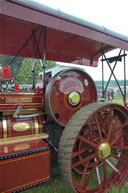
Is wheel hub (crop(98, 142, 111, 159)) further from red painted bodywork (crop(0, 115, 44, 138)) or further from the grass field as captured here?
red painted bodywork (crop(0, 115, 44, 138))

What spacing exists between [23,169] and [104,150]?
88 cm

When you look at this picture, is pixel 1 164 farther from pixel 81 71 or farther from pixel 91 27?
pixel 91 27

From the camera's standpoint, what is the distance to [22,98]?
59.2 inches

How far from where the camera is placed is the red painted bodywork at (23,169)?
1084mm

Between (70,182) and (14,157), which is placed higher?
(14,157)

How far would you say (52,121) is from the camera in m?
1.71

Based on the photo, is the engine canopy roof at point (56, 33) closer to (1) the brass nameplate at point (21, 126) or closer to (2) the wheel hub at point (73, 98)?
(2) the wheel hub at point (73, 98)

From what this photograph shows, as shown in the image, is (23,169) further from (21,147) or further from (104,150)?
(104,150)

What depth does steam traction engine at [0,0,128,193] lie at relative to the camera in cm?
117

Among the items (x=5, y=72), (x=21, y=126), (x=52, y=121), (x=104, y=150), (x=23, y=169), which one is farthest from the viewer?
(x=5, y=72)

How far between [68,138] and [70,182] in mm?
384

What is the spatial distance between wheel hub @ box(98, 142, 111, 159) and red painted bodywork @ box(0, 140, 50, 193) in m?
0.61

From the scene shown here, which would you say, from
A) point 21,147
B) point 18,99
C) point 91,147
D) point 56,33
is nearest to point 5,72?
point 18,99

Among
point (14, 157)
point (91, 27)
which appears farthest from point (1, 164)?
point (91, 27)
